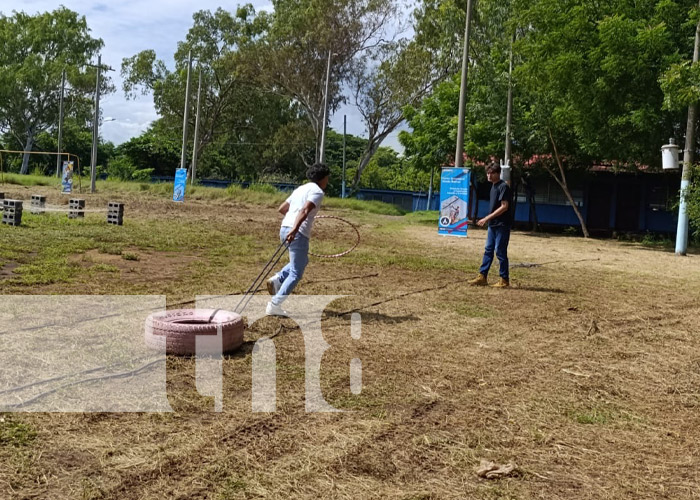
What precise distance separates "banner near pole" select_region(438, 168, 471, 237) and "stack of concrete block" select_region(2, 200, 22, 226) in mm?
11704

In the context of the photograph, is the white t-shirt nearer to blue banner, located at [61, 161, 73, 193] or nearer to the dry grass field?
the dry grass field

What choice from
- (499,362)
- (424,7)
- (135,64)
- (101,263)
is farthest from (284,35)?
(499,362)

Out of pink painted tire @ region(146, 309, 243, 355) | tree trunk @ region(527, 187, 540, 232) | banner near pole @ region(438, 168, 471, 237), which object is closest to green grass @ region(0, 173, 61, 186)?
tree trunk @ region(527, 187, 540, 232)

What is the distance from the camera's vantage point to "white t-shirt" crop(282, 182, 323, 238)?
8008mm

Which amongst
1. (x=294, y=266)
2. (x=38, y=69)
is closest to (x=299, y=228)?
(x=294, y=266)

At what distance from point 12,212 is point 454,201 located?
12.4 metres

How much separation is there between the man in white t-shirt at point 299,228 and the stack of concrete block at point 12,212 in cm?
1124

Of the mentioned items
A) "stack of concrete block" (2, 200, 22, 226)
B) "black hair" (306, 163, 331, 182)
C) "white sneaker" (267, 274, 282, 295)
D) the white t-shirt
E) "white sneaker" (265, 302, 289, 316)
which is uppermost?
"black hair" (306, 163, 331, 182)

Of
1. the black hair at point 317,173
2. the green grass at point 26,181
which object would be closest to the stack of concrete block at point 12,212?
the black hair at point 317,173

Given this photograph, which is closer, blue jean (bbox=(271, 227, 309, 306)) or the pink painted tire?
the pink painted tire

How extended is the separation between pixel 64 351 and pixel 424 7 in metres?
40.0

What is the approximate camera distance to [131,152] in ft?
210

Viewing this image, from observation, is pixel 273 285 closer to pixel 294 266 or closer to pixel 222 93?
pixel 294 266

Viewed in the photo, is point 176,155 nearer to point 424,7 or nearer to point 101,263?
point 424,7
